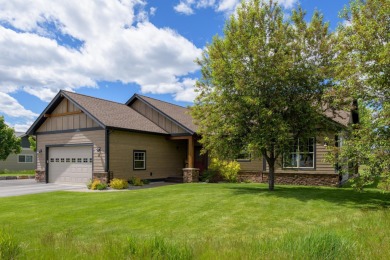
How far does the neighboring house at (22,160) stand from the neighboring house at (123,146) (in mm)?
21652

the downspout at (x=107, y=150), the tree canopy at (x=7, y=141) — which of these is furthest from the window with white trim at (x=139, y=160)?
the tree canopy at (x=7, y=141)

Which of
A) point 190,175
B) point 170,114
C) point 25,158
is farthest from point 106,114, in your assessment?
point 25,158

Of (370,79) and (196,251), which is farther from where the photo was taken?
(370,79)

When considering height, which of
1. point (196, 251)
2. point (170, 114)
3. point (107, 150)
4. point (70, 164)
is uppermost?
point (170, 114)

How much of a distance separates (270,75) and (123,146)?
1082cm

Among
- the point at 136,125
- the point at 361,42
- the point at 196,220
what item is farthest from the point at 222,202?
the point at 136,125

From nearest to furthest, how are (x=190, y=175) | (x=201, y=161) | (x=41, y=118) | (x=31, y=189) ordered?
(x=31, y=189) → (x=190, y=175) → (x=41, y=118) → (x=201, y=161)

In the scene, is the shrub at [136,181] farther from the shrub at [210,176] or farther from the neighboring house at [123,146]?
the shrub at [210,176]

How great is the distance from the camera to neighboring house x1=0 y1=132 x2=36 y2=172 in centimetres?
4075

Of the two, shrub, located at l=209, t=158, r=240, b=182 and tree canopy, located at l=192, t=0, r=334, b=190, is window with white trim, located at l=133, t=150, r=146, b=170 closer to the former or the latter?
shrub, located at l=209, t=158, r=240, b=182

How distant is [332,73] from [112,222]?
11.0m

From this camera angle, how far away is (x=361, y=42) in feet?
35.1

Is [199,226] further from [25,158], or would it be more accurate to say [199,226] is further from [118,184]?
[25,158]

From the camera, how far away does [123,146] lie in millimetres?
19859
